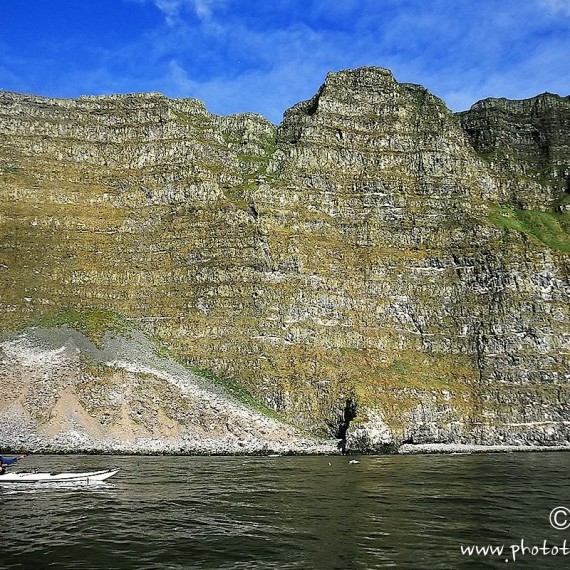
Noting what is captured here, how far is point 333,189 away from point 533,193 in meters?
44.5

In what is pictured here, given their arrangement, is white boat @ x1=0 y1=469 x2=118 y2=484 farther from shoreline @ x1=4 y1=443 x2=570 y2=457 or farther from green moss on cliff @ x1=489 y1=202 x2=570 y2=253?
green moss on cliff @ x1=489 y1=202 x2=570 y2=253

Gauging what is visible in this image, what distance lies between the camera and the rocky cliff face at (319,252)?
3433 inches

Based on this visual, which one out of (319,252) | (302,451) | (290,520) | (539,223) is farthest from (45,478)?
(539,223)

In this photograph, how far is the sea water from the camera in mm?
21797

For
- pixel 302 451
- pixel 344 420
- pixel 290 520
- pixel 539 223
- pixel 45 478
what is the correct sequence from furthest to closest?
pixel 539 223 → pixel 344 420 → pixel 302 451 → pixel 45 478 → pixel 290 520

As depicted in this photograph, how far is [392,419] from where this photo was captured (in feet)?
271

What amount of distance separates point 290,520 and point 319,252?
239 ft

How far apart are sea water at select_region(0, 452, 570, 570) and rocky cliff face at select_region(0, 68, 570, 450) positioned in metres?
35.5

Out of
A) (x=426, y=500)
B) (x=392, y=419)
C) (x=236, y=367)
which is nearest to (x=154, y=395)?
(x=236, y=367)

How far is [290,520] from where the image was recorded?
2902cm

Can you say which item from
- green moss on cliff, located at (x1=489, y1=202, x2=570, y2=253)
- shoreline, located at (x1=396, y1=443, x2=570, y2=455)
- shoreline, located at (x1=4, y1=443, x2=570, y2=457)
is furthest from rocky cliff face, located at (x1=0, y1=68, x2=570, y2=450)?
shoreline, located at (x1=4, y1=443, x2=570, y2=457)

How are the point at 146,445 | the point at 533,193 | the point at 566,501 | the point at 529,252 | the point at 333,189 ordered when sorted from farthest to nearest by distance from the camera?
the point at 533,193, the point at 333,189, the point at 529,252, the point at 146,445, the point at 566,501

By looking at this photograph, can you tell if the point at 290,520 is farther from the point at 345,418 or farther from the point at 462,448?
the point at 462,448

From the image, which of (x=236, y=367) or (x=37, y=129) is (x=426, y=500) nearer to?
(x=236, y=367)
